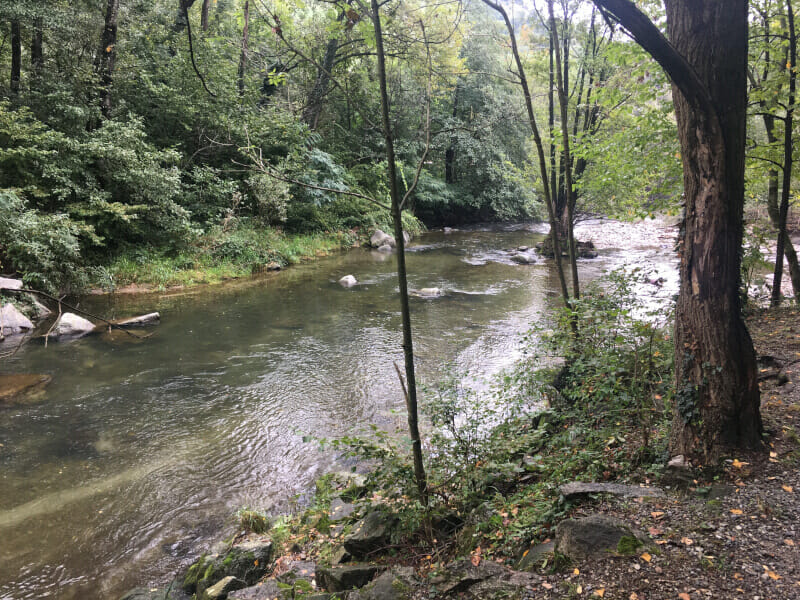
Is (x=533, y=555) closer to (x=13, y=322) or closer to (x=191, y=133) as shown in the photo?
(x=13, y=322)

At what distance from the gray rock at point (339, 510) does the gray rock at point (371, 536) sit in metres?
0.93

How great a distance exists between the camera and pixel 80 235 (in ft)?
44.6

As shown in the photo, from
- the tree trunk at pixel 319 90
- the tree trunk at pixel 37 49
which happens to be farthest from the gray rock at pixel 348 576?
the tree trunk at pixel 37 49

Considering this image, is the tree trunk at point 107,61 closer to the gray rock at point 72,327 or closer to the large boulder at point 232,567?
the gray rock at point 72,327

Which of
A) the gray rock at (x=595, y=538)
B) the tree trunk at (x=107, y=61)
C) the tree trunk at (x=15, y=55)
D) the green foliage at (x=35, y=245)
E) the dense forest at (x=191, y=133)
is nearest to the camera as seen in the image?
the gray rock at (x=595, y=538)

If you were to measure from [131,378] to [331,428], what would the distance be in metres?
4.24

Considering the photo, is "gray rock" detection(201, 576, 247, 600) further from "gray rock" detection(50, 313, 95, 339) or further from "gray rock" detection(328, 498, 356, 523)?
"gray rock" detection(50, 313, 95, 339)

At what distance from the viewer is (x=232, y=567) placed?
13.5 ft

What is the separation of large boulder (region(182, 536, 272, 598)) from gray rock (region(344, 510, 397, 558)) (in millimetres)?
946

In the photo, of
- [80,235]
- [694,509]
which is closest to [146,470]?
[694,509]

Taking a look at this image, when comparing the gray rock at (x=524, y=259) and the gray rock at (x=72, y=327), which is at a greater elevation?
the gray rock at (x=524, y=259)

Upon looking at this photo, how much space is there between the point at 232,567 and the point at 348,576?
1359 millimetres

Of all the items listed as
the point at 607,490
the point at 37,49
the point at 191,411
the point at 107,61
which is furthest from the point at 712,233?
the point at 37,49

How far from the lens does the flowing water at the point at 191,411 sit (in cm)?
478
